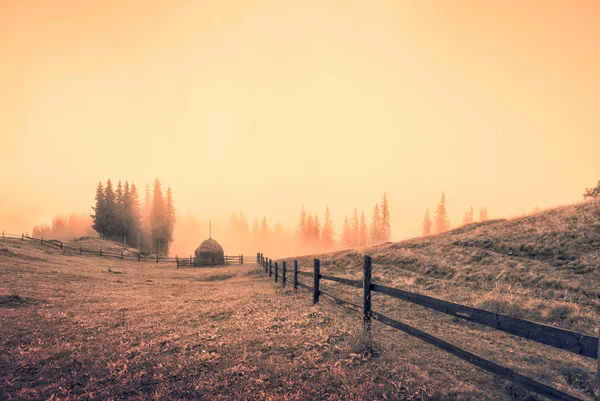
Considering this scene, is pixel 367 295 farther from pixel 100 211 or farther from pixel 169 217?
pixel 100 211

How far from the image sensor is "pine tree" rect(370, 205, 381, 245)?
69238 millimetres

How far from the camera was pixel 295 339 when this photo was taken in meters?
6.84

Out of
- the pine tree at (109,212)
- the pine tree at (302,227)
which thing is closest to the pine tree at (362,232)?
the pine tree at (302,227)

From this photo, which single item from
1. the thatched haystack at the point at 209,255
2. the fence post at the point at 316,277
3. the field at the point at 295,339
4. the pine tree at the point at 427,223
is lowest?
the thatched haystack at the point at 209,255

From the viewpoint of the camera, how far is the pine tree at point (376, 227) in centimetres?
6924

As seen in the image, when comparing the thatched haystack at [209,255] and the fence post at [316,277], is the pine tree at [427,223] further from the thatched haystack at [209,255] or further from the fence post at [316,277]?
the fence post at [316,277]

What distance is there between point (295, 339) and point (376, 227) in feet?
216

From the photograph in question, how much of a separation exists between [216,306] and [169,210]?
201 ft

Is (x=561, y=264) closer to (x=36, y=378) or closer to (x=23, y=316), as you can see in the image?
(x=36, y=378)

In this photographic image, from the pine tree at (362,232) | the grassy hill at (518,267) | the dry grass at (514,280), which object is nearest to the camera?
the dry grass at (514,280)

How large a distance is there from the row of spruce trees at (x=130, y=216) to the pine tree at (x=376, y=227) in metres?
50.4

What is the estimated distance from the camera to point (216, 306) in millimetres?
10750

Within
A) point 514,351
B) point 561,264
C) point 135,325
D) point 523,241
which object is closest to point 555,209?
point 523,241

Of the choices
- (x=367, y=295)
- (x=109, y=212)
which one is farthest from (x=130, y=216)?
(x=367, y=295)
